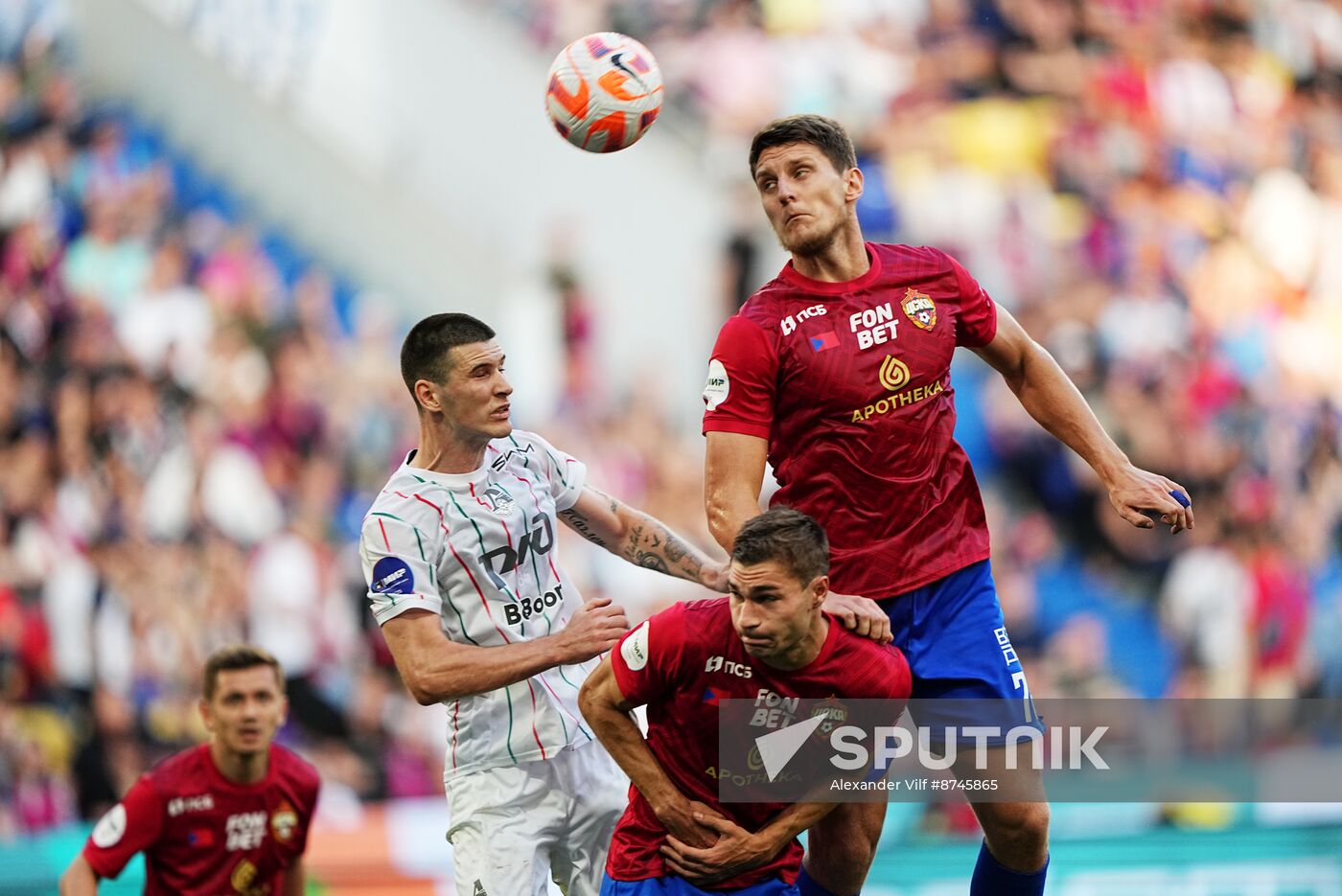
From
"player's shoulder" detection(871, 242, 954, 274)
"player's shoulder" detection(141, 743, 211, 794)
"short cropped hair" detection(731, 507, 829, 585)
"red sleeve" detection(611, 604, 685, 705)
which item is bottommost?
"player's shoulder" detection(141, 743, 211, 794)

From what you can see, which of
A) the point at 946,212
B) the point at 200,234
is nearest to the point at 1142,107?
the point at 946,212

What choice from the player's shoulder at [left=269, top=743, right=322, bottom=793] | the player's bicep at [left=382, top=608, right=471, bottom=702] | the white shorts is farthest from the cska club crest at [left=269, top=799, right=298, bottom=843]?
the player's bicep at [left=382, top=608, right=471, bottom=702]

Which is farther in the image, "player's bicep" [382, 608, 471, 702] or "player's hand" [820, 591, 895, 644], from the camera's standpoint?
"player's bicep" [382, 608, 471, 702]

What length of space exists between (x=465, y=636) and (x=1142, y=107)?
477 inches

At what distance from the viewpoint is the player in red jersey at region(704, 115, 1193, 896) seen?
554 centimetres

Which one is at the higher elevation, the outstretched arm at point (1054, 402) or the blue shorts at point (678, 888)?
the outstretched arm at point (1054, 402)

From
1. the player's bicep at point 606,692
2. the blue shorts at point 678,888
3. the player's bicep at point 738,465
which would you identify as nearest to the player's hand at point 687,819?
the blue shorts at point 678,888

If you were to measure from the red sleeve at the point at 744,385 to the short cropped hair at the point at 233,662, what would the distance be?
255 cm

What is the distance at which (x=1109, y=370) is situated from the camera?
13.7m

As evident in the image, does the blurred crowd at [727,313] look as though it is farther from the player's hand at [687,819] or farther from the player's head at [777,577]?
the player's head at [777,577]

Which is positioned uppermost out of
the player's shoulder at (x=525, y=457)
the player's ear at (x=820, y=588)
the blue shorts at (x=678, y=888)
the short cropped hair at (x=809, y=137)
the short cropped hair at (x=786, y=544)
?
the short cropped hair at (x=809, y=137)

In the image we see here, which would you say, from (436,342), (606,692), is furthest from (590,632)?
(436,342)

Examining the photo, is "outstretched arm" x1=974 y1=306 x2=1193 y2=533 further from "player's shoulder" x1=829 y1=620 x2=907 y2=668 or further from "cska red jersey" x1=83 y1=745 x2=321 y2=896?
"cska red jersey" x1=83 y1=745 x2=321 y2=896

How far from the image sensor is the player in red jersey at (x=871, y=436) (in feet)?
18.2
